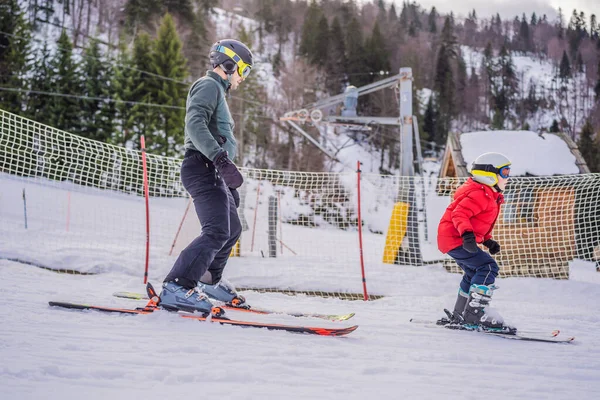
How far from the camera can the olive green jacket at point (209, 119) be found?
3.32m

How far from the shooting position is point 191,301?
329 centimetres

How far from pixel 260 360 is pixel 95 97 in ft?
91.4

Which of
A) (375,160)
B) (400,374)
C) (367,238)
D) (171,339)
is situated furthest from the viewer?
(375,160)

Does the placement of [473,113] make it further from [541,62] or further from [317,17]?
[541,62]

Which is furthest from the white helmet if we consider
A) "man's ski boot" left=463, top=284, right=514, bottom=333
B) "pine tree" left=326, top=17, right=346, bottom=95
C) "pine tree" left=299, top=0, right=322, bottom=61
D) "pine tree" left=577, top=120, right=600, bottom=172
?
"pine tree" left=299, top=0, right=322, bottom=61

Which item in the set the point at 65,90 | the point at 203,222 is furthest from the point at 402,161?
the point at 65,90

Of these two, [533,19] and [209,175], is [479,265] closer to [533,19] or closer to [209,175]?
[209,175]

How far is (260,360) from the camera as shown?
8.16ft

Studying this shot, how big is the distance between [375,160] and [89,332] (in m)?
42.9

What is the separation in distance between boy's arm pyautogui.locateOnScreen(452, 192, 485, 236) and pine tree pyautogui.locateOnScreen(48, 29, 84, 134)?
25563 mm

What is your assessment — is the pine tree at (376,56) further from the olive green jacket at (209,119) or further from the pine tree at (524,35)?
the pine tree at (524,35)

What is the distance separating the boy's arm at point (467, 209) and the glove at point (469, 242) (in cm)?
7

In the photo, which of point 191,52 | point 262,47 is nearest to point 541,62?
point 262,47

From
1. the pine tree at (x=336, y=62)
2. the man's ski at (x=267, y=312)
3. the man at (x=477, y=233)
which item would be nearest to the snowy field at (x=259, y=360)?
the man's ski at (x=267, y=312)
